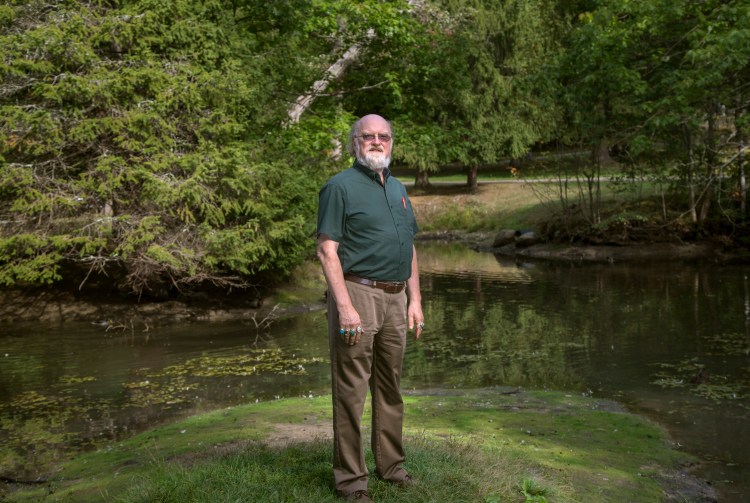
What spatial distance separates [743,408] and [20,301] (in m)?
15.2

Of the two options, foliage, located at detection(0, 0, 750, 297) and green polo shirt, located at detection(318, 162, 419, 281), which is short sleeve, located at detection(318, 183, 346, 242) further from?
foliage, located at detection(0, 0, 750, 297)

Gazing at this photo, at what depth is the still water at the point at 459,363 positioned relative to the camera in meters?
9.73

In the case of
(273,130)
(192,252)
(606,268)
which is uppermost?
(273,130)

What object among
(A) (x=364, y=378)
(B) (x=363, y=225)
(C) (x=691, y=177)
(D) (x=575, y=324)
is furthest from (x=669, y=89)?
(A) (x=364, y=378)

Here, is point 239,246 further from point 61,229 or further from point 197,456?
point 197,456

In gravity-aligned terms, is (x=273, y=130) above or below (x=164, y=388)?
above

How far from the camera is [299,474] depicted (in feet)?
19.5

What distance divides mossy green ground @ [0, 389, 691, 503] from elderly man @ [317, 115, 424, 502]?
12.1 inches

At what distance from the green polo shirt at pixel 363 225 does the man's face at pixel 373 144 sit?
0.08 metres

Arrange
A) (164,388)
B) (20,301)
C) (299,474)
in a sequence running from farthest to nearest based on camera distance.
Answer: (20,301)
(164,388)
(299,474)

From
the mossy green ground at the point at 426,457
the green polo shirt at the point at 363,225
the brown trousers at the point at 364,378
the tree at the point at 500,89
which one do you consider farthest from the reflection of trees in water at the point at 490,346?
the tree at the point at 500,89

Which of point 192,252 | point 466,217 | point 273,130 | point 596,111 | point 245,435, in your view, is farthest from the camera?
point 466,217

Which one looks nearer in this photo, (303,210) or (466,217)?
(303,210)

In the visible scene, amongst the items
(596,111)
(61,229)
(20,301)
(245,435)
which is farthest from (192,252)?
(596,111)
